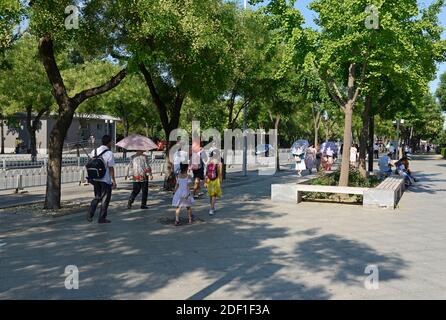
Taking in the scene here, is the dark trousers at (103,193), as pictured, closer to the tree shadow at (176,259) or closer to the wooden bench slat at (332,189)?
the tree shadow at (176,259)

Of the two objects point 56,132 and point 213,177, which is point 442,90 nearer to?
point 213,177

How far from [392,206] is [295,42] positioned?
5262 millimetres

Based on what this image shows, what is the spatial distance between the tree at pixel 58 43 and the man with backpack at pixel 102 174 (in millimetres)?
1713

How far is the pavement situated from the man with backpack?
0.47 m

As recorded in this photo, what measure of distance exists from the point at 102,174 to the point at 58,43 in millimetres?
4025

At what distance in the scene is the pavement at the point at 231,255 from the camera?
5.88 meters

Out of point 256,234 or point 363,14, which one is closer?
point 256,234

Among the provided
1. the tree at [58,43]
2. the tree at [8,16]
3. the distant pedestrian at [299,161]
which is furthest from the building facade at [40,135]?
the tree at [8,16]

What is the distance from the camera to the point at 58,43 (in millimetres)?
12039

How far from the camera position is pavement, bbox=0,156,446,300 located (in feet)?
19.3

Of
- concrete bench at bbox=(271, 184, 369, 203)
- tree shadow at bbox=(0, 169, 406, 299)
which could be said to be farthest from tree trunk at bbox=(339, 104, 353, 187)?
tree shadow at bbox=(0, 169, 406, 299)

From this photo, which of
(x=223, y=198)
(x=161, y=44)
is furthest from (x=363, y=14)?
(x=223, y=198)

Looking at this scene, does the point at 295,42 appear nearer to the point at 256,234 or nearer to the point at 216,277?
the point at 256,234
